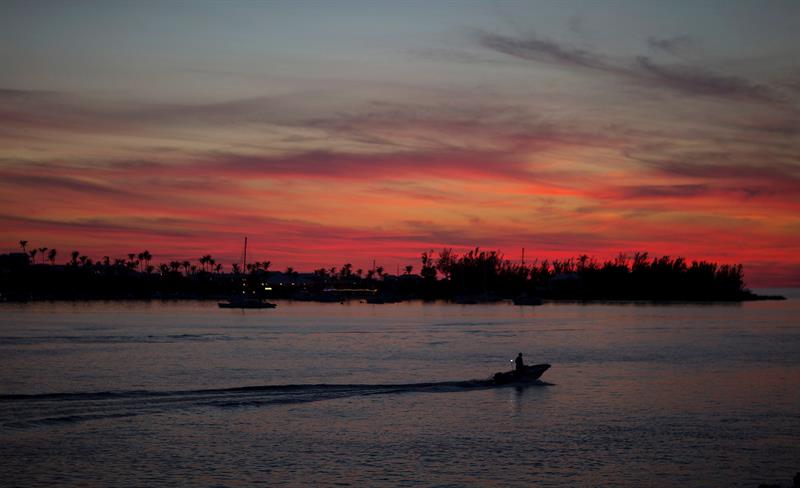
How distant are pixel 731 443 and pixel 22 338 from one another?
3184 inches

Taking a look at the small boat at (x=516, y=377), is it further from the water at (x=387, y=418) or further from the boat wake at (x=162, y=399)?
the water at (x=387, y=418)

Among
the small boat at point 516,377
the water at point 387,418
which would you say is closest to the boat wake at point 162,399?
the water at point 387,418

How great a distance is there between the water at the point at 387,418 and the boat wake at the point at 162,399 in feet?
0.47

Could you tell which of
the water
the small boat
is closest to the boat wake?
the water

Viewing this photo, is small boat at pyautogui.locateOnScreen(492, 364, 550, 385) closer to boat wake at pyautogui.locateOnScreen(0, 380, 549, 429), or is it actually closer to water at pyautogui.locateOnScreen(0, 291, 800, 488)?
boat wake at pyautogui.locateOnScreen(0, 380, 549, 429)

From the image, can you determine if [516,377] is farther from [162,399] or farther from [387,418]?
[162,399]

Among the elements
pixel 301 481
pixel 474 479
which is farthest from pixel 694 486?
pixel 301 481

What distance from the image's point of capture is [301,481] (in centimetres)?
3094

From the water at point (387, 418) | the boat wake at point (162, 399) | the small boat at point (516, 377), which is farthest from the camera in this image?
the small boat at point (516, 377)

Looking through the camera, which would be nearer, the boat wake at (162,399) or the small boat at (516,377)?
the boat wake at (162,399)

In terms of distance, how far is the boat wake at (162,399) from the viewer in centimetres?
4212

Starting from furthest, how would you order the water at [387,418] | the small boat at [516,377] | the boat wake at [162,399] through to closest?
the small boat at [516,377]
the boat wake at [162,399]
the water at [387,418]

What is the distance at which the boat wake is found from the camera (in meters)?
42.1

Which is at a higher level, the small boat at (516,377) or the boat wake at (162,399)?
the small boat at (516,377)
